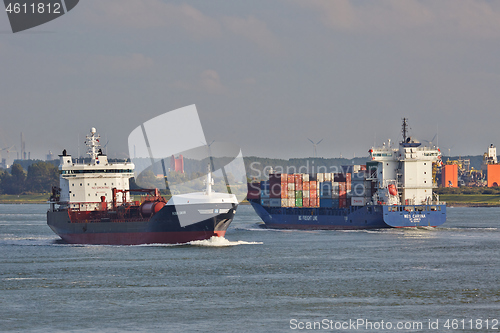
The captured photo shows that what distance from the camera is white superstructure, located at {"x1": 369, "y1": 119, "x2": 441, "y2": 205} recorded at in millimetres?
84000

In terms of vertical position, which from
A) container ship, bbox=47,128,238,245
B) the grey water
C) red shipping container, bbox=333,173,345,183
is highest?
red shipping container, bbox=333,173,345,183

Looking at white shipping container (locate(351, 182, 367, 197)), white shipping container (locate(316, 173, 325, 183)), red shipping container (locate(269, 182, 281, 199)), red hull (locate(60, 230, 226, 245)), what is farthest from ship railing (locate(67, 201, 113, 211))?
white shipping container (locate(316, 173, 325, 183))

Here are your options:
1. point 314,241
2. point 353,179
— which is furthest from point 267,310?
point 353,179

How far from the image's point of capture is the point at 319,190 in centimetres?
9444

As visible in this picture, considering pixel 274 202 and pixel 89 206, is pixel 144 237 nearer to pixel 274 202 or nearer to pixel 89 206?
pixel 89 206

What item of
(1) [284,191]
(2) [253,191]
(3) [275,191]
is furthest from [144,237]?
(2) [253,191]

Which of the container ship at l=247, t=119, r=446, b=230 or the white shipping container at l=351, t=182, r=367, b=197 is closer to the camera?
the container ship at l=247, t=119, r=446, b=230

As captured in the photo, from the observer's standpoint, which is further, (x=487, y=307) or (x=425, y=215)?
(x=425, y=215)

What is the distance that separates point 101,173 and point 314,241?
22.5 meters

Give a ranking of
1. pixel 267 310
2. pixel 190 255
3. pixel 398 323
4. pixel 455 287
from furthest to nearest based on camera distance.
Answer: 1. pixel 190 255
2. pixel 455 287
3. pixel 267 310
4. pixel 398 323

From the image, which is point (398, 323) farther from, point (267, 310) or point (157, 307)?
point (157, 307)

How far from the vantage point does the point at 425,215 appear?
269 feet

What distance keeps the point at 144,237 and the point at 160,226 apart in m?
2.36

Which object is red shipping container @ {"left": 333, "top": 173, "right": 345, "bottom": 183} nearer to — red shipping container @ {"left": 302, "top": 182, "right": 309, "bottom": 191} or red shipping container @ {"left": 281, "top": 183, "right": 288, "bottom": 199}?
red shipping container @ {"left": 302, "top": 182, "right": 309, "bottom": 191}
